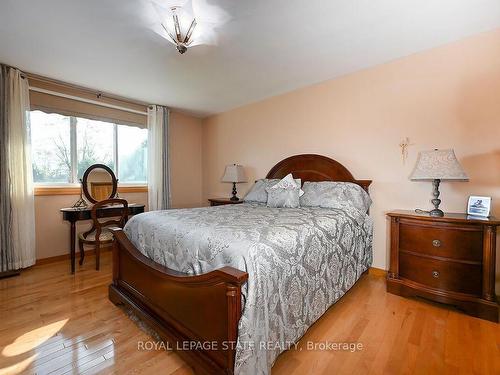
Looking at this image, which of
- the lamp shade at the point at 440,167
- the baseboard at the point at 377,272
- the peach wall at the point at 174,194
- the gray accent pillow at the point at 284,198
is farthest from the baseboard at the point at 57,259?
the lamp shade at the point at 440,167

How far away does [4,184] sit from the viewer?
263 centimetres

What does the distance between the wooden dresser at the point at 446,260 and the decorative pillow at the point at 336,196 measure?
1.26ft

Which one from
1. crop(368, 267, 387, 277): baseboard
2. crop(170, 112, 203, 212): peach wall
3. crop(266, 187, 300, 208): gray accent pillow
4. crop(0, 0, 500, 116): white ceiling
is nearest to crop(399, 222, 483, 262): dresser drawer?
crop(368, 267, 387, 277): baseboard

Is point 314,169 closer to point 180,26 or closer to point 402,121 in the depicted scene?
point 402,121

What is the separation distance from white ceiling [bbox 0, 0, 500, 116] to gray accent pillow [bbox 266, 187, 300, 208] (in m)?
1.38

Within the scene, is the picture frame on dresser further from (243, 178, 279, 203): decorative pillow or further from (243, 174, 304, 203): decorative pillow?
(243, 178, 279, 203): decorative pillow

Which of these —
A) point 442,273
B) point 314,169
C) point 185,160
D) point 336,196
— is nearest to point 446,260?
point 442,273

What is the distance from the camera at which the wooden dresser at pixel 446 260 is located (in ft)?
5.80

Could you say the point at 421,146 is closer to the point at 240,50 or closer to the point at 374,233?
the point at 374,233

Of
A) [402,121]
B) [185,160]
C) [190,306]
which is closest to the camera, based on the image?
[190,306]

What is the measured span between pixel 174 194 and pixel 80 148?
1621 millimetres

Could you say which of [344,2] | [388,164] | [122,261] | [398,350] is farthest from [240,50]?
[398,350]

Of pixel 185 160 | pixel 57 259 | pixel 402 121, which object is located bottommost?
pixel 57 259

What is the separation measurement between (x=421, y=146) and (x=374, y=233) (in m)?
1.03
